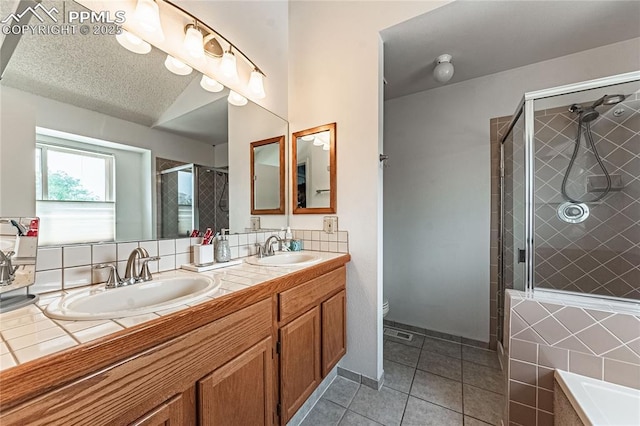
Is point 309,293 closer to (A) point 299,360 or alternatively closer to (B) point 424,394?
(A) point 299,360

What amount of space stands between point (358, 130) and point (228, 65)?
0.89 m

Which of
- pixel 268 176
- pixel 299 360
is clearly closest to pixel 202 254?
pixel 299 360

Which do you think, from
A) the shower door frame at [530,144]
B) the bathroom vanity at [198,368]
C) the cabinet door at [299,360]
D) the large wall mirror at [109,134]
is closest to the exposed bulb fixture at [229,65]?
the large wall mirror at [109,134]

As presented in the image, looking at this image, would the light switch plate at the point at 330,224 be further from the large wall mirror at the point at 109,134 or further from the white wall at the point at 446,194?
the white wall at the point at 446,194

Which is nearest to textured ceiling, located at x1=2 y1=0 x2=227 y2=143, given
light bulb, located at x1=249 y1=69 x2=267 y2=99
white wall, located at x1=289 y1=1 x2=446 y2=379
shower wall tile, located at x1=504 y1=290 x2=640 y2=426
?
light bulb, located at x1=249 y1=69 x2=267 y2=99

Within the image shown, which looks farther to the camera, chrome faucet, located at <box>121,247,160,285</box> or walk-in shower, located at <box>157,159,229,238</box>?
walk-in shower, located at <box>157,159,229,238</box>

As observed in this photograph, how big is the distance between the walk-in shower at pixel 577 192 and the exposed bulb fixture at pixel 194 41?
1843 mm

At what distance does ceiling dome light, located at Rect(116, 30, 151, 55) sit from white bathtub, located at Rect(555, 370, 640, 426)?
87.1 inches

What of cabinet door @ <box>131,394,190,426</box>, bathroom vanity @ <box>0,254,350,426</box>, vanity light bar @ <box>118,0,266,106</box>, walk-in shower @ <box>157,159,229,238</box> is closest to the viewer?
bathroom vanity @ <box>0,254,350,426</box>

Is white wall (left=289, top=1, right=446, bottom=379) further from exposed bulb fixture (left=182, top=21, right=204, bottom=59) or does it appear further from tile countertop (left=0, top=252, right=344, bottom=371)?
tile countertop (left=0, top=252, right=344, bottom=371)

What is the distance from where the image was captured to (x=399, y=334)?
2.26 metres

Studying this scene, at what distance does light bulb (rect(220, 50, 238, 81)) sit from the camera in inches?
55.6

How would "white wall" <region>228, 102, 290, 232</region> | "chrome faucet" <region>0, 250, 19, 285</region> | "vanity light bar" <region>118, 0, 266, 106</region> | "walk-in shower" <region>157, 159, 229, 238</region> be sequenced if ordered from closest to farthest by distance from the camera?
"chrome faucet" <region>0, 250, 19, 285</region> < "vanity light bar" <region>118, 0, 266, 106</region> < "walk-in shower" <region>157, 159, 229, 238</region> < "white wall" <region>228, 102, 290, 232</region>

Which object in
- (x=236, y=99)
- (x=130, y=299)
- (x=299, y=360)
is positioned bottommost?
(x=299, y=360)
